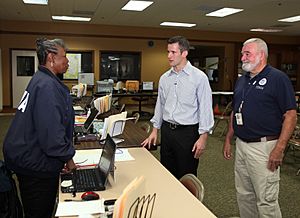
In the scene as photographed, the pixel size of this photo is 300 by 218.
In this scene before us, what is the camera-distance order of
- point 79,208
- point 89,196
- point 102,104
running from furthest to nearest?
point 102,104
point 89,196
point 79,208

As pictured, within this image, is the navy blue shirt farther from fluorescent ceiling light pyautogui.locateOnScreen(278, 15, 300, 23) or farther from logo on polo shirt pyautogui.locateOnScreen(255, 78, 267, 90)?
fluorescent ceiling light pyautogui.locateOnScreen(278, 15, 300, 23)

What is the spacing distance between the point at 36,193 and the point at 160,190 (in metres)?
0.79

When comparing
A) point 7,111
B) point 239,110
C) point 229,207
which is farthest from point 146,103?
point 239,110

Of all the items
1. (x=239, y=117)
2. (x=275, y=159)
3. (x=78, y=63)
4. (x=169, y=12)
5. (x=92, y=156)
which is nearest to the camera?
(x=275, y=159)

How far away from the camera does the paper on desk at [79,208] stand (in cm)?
159

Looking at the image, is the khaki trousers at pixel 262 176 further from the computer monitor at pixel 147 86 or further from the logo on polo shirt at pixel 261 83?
the computer monitor at pixel 147 86

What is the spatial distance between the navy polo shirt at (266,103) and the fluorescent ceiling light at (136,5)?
19.4 ft

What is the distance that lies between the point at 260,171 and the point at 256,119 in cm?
39

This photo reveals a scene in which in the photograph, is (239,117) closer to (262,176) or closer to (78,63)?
(262,176)

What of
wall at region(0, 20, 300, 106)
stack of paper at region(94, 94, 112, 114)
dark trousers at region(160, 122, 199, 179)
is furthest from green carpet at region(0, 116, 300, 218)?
wall at region(0, 20, 300, 106)

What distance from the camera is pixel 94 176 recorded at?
2.13 metres

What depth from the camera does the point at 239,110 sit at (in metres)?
2.54

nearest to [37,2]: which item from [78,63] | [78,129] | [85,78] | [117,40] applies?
[85,78]

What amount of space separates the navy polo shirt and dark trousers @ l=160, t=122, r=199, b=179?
18.3 inches
